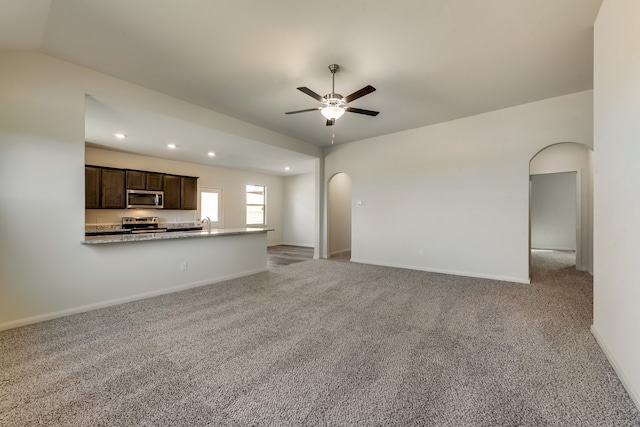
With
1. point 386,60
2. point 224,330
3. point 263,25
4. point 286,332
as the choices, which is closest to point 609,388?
point 286,332

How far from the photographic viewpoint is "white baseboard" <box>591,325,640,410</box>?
1.55 metres

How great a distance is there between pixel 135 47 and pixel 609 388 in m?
4.91

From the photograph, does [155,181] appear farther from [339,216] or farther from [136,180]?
[339,216]

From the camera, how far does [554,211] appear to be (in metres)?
8.21

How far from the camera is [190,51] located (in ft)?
9.07

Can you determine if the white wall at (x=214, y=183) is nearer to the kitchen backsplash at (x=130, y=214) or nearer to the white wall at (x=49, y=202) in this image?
the kitchen backsplash at (x=130, y=214)

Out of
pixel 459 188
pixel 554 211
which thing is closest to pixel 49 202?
pixel 459 188

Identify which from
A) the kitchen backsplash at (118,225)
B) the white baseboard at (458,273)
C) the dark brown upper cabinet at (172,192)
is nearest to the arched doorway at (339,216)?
the white baseboard at (458,273)

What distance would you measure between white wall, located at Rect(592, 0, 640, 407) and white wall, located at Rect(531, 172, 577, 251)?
7.46 metres

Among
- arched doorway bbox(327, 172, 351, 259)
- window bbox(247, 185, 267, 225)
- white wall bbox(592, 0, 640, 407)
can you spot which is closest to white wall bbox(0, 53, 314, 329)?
arched doorway bbox(327, 172, 351, 259)

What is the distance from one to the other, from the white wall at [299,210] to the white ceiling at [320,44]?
5259mm

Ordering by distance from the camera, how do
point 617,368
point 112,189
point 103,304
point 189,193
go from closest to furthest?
point 617,368 → point 103,304 → point 112,189 → point 189,193

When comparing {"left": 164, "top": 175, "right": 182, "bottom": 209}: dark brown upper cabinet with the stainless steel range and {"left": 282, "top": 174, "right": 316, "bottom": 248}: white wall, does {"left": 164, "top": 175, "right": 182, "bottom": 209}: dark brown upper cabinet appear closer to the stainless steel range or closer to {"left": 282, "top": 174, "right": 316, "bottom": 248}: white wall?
the stainless steel range

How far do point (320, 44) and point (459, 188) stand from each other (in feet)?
11.8
